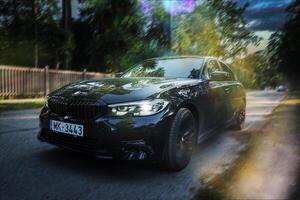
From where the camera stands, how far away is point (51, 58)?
83.4ft

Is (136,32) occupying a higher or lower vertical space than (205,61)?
higher

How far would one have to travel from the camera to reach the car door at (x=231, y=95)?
6812 millimetres

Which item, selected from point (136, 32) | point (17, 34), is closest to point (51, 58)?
point (17, 34)

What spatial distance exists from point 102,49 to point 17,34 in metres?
5.93

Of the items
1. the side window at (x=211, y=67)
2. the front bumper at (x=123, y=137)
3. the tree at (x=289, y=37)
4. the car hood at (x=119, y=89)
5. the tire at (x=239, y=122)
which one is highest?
the tree at (x=289, y=37)

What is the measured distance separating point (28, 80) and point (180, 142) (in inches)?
571

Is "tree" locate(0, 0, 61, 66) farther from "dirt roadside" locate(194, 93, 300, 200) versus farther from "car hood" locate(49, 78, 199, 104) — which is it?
"car hood" locate(49, 78, 199, 104)

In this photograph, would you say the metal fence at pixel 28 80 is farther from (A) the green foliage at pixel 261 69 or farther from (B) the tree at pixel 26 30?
(A) the green foliage at pixel 261 69

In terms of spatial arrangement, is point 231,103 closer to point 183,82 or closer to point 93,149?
point 183,82

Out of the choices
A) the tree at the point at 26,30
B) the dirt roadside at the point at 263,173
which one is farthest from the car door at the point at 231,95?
the tree at the point at 26,30

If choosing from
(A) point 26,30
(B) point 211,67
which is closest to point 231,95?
(B) point 211,67

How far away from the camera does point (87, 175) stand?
452 centimetres

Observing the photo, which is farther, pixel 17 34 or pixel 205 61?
pixel 17 34

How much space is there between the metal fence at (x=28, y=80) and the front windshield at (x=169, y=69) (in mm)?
11280
